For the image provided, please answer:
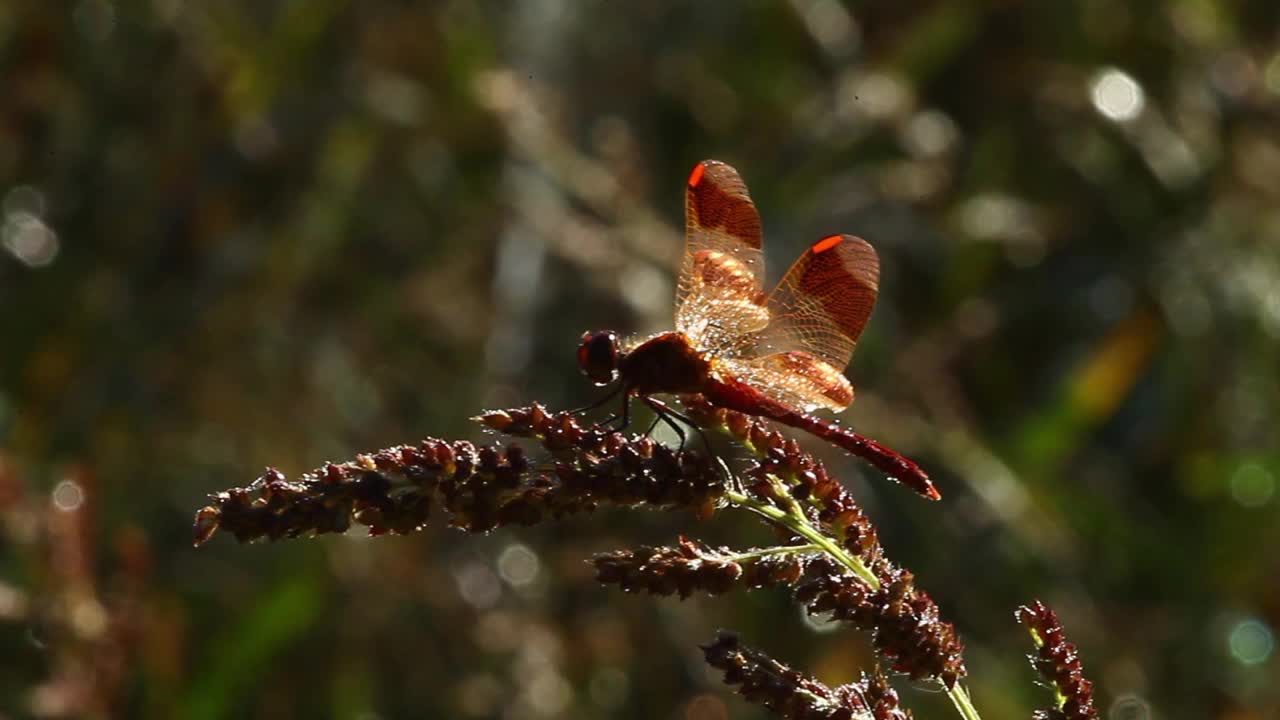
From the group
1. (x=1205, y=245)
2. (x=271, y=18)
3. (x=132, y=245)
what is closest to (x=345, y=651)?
(x=132, y=245)

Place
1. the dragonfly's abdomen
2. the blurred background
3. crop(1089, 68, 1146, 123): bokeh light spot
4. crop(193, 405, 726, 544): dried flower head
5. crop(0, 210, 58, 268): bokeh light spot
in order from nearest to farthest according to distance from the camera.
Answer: crop(193, 405, 726, 544): dried flower head, the dragonfly's abdomen, the blurred background, crop(0, 210, 58, 268): bokeh light spot, crop(1089, 68, 1146, 123): bokeh light spot

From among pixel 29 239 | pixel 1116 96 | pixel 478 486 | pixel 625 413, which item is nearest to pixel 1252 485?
pixel 1116 96

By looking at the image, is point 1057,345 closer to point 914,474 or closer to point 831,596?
point 914,474

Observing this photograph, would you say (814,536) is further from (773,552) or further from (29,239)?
(29,239)

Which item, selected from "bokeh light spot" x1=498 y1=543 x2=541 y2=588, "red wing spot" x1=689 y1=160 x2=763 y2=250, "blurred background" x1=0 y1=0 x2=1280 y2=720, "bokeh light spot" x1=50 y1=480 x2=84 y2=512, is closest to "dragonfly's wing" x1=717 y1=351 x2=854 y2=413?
"red wing spot" x1=689 y1=160 x2=763 y2=250

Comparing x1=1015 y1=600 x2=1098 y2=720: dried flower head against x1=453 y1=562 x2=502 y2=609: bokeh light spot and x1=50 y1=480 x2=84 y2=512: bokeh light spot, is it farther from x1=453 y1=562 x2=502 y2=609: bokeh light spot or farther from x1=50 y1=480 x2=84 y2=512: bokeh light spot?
x1=453 y1=562 x2=502 y2=609: bokeh light spot

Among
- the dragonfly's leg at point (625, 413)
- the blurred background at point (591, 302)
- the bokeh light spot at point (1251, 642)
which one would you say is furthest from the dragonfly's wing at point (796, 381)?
the bokeh light spot at point (1251, 642)
